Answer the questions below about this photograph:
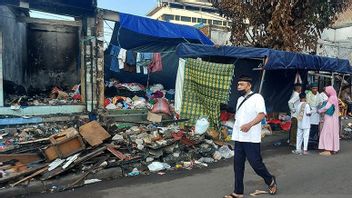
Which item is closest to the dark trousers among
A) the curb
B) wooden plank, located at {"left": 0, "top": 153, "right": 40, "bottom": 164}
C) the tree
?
the curb

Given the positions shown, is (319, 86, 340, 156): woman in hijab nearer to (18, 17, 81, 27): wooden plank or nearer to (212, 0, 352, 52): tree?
(212, 0, 352, 52): tree

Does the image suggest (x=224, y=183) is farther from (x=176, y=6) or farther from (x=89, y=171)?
(x=176, y=6)

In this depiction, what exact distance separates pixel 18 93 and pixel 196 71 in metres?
6.05

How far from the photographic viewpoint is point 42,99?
11.8 meters

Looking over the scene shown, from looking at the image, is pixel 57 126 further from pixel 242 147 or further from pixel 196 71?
pixel 242 147

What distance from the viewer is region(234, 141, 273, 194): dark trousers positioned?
17.2ft

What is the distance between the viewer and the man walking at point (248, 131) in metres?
5.24

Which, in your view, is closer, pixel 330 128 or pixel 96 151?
pixel 96 151

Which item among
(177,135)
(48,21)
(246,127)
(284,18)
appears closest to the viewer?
(246,127)

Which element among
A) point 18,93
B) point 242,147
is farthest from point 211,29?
point 242,147

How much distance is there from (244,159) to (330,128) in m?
4.74

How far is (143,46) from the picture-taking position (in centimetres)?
1373

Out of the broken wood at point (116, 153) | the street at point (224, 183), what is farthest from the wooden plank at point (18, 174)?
the broken wood at point (116, 153)

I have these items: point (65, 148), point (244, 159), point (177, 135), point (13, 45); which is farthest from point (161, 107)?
point (244, 159)
